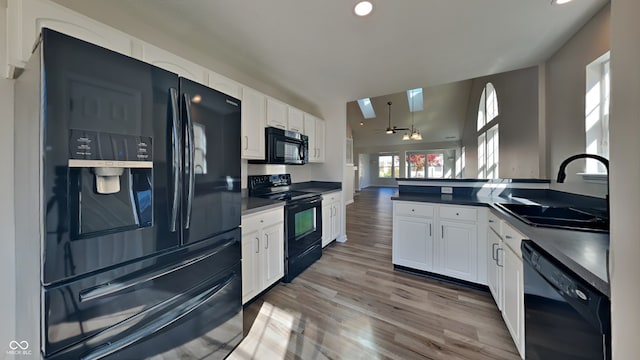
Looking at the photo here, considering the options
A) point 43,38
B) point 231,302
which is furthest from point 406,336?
point 43,38

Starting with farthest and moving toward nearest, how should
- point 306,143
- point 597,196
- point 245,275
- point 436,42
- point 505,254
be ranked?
point 306,143 < point 436,42 < point 245,275 < point 597,196 < point 505,254

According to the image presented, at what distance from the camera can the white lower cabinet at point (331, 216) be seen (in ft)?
11.0

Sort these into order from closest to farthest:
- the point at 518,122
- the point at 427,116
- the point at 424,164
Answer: the point at 518,122
the point at 427,116
the point at 424,164

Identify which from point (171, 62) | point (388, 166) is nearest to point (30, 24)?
point (171, 62)

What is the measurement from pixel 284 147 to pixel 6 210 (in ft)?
7.21

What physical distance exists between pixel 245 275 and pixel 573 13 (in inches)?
138

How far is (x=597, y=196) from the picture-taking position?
1.78 meters

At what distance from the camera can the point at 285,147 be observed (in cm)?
293

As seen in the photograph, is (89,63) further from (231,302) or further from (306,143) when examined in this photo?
(306,143)

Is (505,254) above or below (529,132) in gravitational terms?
below

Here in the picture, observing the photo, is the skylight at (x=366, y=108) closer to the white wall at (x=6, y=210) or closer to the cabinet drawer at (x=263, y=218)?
the cabinet drawer at (x=263, y=218)

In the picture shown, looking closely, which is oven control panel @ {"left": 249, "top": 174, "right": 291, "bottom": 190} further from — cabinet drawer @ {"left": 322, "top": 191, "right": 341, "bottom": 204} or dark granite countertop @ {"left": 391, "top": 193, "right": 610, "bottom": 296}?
dark granite countertop @ {"left": 391, "top": 193, "right": 610, "bottom": 296}

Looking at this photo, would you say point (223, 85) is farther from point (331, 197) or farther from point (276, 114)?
point (331, 197)

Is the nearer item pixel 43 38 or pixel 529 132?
pixel 43 38
